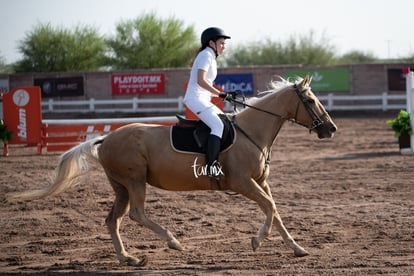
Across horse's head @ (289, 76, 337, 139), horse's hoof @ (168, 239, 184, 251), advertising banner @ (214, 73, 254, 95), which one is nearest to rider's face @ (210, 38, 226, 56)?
horse's head @ (289, 76, 337, 139)

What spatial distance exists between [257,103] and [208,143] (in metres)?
0.95

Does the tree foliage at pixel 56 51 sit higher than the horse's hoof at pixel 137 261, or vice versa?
the tree foliage at pixel 56 51

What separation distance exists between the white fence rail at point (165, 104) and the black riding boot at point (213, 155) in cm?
2503

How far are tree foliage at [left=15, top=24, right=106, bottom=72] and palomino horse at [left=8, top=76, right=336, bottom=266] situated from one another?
38.5 meters

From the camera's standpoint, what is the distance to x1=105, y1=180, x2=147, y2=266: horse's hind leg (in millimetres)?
7980

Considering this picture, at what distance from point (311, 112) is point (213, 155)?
1.36 m

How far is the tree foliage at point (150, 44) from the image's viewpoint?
46156 mm

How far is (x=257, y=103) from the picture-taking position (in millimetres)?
8812

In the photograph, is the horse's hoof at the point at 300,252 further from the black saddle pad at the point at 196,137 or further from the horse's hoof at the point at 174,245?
the black saddle pad at the point at 196,137

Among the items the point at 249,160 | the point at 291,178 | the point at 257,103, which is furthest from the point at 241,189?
the point at 291,178

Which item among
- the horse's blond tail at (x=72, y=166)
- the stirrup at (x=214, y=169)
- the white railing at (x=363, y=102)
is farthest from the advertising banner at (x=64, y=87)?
the stirrup at (x=214, y=169)

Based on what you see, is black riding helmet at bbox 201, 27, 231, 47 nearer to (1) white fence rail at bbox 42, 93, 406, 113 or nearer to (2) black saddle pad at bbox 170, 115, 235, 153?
(2) black saddle pad at bbox 170, 115, 235, 153

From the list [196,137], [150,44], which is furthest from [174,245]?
[150,44]

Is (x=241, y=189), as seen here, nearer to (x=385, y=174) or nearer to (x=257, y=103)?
(x=257, y=103)
